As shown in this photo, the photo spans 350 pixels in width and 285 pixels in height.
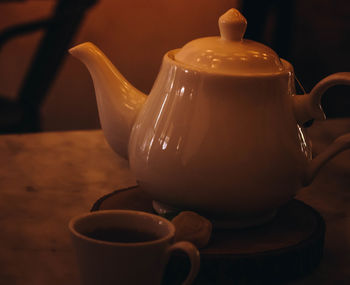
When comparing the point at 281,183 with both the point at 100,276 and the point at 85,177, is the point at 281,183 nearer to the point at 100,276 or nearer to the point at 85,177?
the point at 100,276

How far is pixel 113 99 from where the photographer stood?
2.15 ft

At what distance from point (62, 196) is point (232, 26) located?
12.3 inches

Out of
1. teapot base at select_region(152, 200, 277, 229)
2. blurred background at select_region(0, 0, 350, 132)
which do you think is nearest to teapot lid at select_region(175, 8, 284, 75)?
teapot base at select_region(152, 200, 277, 229)

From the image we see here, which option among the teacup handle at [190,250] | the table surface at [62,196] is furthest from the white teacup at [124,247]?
the table surface at [62,196]

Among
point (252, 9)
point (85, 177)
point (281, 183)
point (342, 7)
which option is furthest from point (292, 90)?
point (342, 7)

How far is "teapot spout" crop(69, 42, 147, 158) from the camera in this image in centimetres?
65

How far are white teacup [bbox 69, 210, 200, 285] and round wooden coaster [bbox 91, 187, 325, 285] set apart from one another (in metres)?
0.07

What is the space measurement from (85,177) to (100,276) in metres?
0.40

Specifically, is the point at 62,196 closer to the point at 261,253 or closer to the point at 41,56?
the point at 261,253

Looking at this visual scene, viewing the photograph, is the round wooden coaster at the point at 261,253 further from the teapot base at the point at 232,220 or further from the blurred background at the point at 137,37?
the blurred background at the point at 137,37

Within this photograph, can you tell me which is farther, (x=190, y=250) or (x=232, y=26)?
(x=232, y=26)

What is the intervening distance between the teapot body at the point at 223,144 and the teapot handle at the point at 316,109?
0.04 feet

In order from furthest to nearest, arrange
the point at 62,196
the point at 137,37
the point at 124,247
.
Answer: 1. the point at 137,37
2. the point at 62,196
3. the point at 124,247

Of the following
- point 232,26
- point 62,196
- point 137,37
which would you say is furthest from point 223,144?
point 137,37
